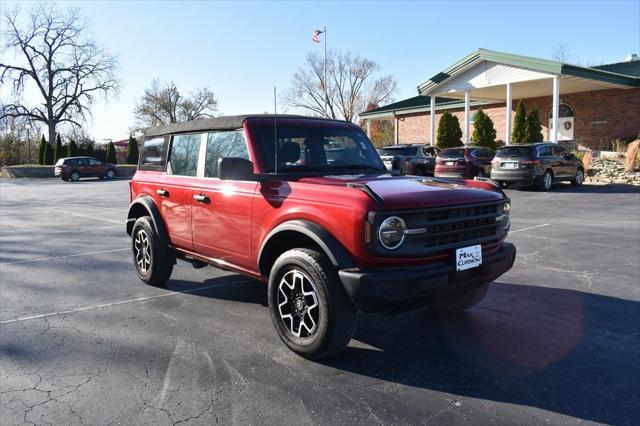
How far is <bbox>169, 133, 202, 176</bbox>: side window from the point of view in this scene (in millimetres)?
5117

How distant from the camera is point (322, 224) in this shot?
3.58 metres

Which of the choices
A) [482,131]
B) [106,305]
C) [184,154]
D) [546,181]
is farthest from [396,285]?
[482,131]

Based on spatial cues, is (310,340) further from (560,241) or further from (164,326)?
(560,241)

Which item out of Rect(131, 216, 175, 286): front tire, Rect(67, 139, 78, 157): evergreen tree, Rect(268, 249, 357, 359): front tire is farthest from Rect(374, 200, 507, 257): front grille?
Rect(67, 139, 78, 157): evergreen tree

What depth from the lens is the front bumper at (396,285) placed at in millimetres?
3223

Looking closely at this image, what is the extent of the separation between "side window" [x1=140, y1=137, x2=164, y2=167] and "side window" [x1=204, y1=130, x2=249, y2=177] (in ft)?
3.60

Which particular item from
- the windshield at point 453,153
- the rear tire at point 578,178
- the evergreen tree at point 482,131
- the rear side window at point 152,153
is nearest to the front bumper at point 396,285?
the rear side window at point 152,153

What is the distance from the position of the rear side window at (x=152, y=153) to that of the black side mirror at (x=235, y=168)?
2.02 metres

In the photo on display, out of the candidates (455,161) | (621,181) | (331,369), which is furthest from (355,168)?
(621,181)

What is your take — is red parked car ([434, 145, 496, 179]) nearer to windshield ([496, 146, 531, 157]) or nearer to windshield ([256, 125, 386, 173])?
windshield ([496, 146, 531, 157])

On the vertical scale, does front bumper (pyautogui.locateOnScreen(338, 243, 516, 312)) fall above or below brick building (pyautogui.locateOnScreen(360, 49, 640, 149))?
below

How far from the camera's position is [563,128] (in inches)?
1065

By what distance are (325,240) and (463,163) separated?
626 inches

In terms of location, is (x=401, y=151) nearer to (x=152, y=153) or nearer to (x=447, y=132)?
(x=447, y=132)
